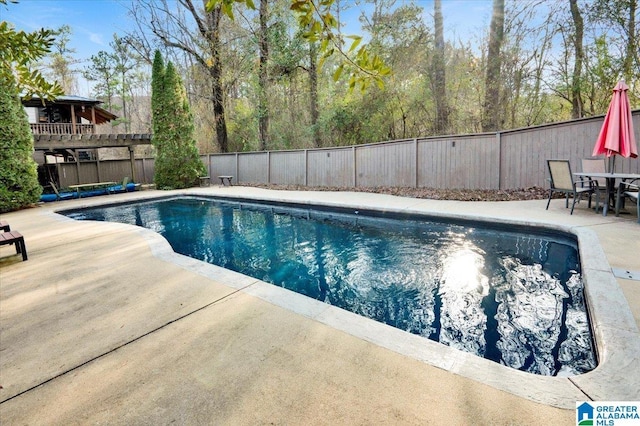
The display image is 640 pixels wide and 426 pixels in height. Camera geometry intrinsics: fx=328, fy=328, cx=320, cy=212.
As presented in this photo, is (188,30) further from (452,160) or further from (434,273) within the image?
(434,273)

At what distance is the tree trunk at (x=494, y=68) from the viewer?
9242mm

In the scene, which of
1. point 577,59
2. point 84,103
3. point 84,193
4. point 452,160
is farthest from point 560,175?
point 84,103

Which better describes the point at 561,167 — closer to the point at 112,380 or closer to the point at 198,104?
the point at 112,380

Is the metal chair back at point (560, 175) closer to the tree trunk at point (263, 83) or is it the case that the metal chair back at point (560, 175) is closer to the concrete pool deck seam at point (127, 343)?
the concrete pool deck seam at point (127, 343)

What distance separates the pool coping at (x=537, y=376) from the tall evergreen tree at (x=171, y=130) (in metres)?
10.4

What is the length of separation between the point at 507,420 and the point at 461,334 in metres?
1.25

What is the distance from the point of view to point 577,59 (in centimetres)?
784

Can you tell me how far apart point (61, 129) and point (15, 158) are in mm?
8316

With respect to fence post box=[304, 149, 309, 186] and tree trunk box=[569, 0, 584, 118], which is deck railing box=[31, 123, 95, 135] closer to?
fence post box=[304, 149, 309, 186]

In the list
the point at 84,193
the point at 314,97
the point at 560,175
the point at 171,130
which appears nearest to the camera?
the point at 560,175

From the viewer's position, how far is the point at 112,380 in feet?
5.39

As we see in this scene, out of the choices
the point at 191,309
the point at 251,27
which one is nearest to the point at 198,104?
the point at 251,27

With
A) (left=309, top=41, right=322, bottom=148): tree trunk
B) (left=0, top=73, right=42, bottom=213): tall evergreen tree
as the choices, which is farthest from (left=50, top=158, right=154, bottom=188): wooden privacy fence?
(left=309, top=41, right=322, bottom=148): tree trunk

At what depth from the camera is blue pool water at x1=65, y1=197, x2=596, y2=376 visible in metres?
2.38
